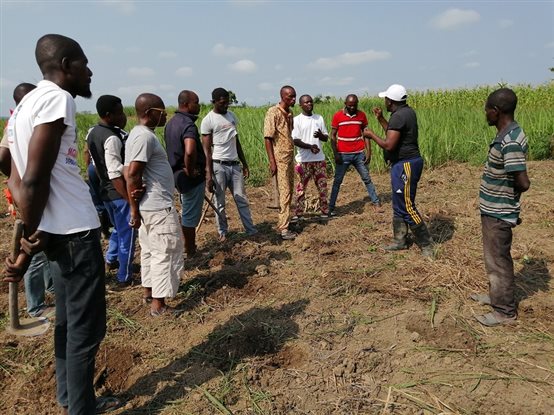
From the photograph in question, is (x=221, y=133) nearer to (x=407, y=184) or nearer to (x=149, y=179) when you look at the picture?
(x=149, y=179)

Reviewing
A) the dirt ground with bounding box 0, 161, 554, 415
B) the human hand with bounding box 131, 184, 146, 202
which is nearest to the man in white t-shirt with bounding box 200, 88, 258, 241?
the dirt ground with bounding box 0, 161, 554, 415

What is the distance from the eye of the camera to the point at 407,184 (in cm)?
423

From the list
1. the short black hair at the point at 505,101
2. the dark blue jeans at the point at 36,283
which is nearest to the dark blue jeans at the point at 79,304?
the dark blue jeans at the point at 36,283

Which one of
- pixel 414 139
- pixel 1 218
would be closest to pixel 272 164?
pixel 414 139

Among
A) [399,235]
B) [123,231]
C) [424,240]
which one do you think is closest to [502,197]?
[424,240]

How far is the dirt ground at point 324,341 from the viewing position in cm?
247

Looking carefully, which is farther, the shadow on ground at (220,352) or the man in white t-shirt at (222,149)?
the man in white t-shirt at (222,149)

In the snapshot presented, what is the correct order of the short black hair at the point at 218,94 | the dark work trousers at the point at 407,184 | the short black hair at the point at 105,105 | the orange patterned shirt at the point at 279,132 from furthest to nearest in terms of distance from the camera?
the orange patterned shirt at the point at 279,132
the short black hair at the point at 218,94
the dark work trousers at the point at 407,184
the short black hair at the point at 105,105

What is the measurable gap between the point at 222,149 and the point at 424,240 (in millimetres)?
2544

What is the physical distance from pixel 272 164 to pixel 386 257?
5.83 feet

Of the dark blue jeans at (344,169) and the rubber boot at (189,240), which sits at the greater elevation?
the dark blue jeans at (344,169)

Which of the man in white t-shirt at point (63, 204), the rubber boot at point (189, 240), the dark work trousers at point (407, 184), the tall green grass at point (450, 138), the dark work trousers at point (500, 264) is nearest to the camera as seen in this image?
the man in white t-shirt at point (63, 204)

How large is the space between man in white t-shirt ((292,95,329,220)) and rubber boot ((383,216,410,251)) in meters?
1.68

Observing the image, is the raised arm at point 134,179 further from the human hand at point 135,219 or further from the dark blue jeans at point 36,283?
the dark blue jeans at point 36,283
